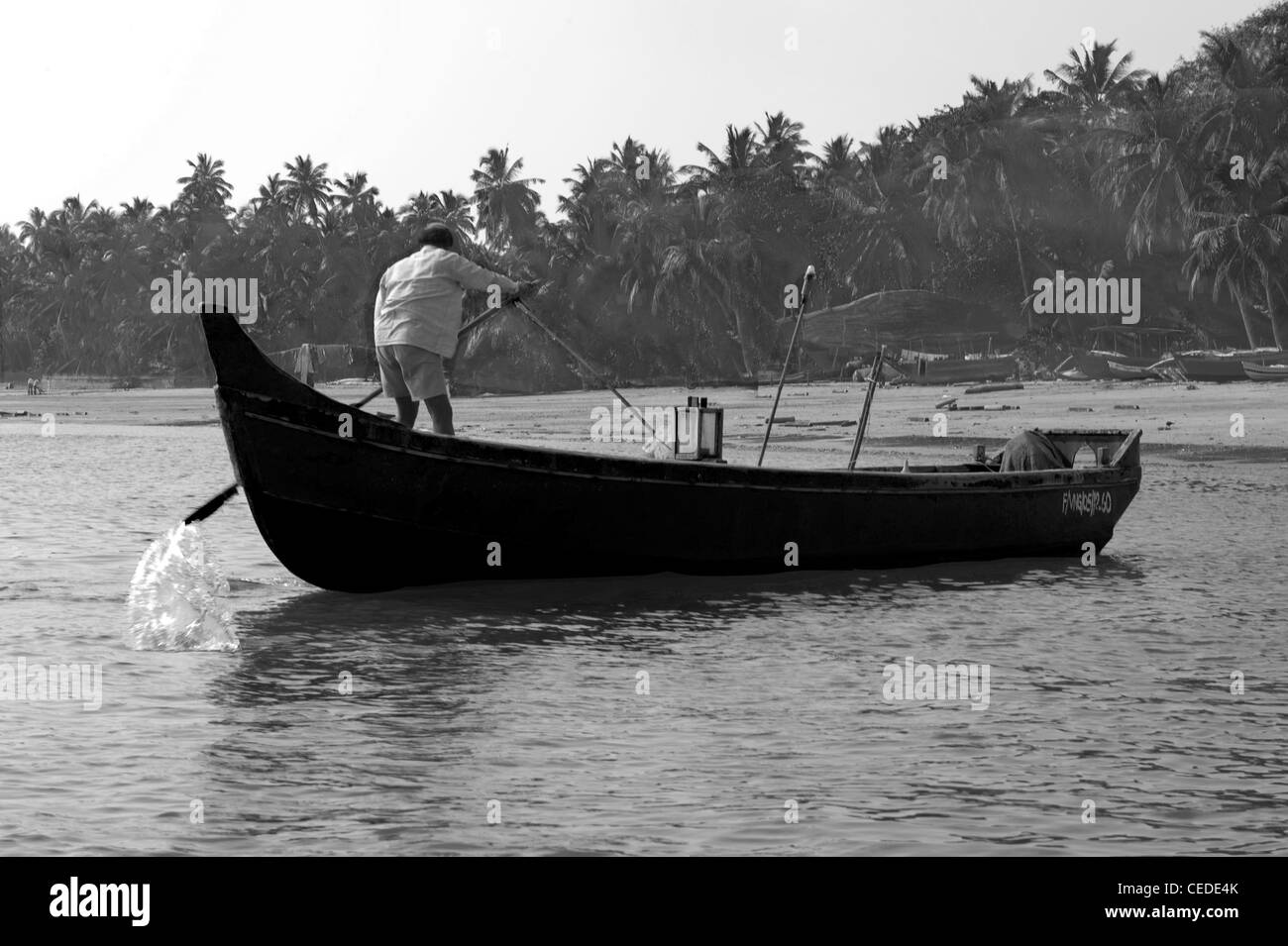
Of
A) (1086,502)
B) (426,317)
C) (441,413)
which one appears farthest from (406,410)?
(1086,502)

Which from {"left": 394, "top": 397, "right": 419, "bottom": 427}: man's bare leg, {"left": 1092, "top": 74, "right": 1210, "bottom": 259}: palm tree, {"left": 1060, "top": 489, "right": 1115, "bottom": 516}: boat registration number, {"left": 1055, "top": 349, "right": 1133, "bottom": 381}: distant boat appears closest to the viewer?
{"left": 394, "top": 397, "right": 419, "bottom": 427}: man's bare leg

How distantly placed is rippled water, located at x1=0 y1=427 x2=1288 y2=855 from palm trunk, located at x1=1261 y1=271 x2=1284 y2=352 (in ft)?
112

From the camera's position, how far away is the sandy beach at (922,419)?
22956 mm

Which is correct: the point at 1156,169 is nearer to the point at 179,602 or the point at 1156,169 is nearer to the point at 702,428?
the point at 702,428

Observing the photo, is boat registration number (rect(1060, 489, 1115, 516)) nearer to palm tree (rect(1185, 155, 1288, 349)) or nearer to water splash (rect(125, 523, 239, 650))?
water splash (rect(125, 523, 239, 650))

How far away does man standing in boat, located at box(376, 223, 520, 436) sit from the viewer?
9930 mm

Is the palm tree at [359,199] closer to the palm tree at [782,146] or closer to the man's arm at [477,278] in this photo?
the palm tree at [782,146]

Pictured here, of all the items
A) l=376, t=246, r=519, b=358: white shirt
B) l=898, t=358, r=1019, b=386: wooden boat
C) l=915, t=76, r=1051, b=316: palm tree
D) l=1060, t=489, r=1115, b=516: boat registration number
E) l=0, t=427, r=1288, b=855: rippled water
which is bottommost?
l=0, t=427, r=1288, b=855: rippled water

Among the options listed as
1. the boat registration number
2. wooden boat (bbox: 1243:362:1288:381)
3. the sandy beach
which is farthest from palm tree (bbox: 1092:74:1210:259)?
the boat registration number

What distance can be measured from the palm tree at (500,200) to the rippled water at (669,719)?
53245 mm

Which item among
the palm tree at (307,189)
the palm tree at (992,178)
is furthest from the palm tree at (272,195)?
the palm tree at (992,178)

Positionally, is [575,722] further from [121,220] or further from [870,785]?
[121,220]

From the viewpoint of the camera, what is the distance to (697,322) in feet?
190

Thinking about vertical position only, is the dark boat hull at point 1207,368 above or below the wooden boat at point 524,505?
above
